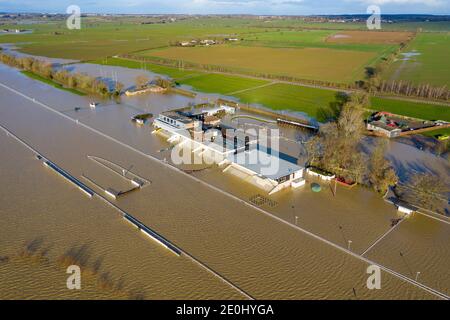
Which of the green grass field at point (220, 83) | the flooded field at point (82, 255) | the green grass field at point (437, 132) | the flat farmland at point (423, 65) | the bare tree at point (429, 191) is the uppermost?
the flat farmland at point (423, 65)

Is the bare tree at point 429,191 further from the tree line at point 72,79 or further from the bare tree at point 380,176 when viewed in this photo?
the tree line at point 72,79

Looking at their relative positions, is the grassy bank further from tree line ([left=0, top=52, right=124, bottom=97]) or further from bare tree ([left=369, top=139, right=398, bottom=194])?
bare tree ([left=369, top=139, right=398, bottom=194])

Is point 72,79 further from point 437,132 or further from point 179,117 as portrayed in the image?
point 437,132

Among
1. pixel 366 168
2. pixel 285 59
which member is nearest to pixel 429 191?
pixel 366 168

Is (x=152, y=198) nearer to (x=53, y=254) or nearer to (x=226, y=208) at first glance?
(x=226, y=208)

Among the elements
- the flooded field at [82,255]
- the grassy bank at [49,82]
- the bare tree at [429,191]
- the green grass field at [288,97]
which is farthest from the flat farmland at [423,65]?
the flooded field at [82,255]

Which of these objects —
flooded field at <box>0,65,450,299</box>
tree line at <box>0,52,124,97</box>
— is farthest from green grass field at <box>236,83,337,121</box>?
tree line at <box>0,52,124,97</box>

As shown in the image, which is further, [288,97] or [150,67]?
[150,67]
